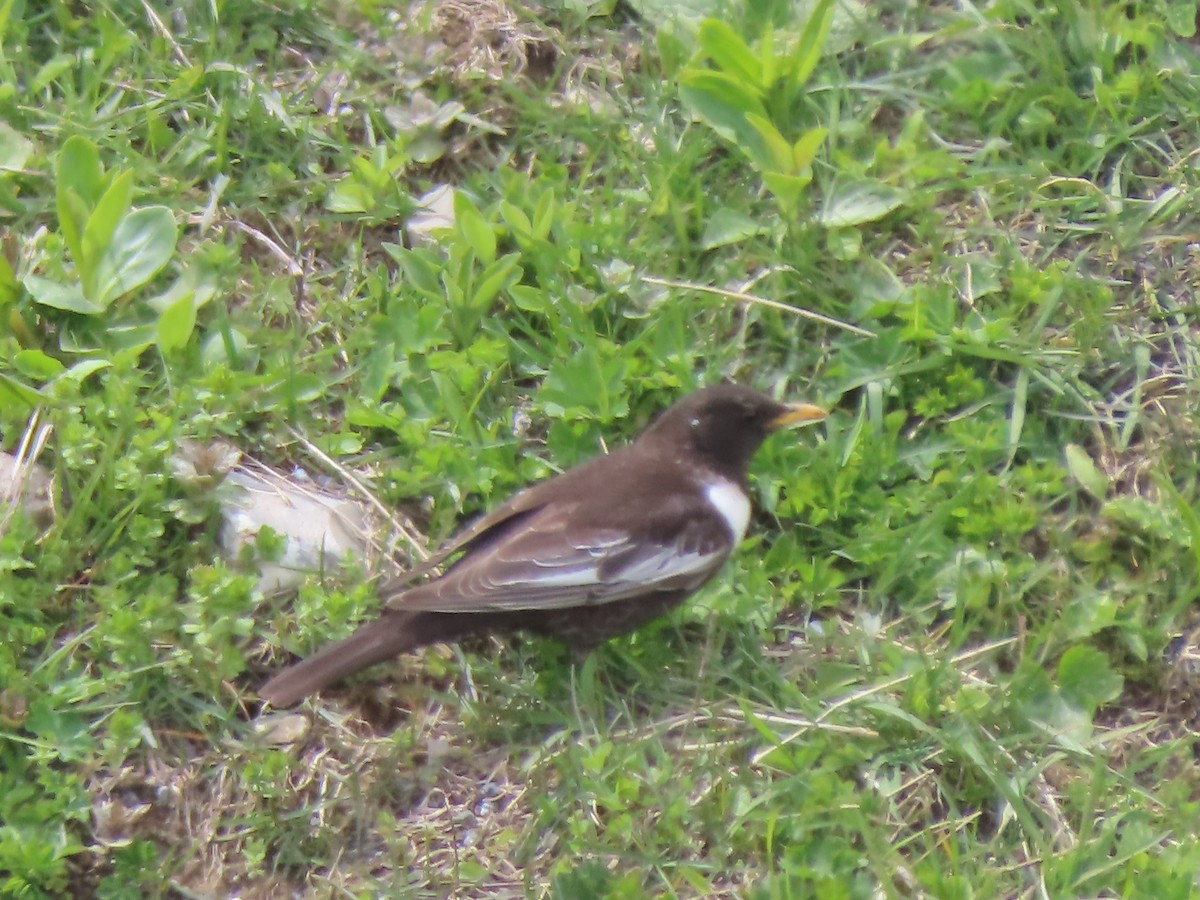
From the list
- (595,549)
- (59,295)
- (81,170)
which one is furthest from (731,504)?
(81,170)

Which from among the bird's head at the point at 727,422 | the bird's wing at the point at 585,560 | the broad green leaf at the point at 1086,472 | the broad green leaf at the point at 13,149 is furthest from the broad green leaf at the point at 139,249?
the broad green leaf at the point at 1086,472

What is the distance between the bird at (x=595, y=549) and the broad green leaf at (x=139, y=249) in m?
1.40

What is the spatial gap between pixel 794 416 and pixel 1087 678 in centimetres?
113

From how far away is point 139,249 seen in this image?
486 centimetres

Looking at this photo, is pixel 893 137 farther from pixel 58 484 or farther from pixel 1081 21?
pixel 58 484

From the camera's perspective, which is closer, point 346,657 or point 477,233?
point 346,657

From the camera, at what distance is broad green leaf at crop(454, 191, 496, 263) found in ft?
16.1

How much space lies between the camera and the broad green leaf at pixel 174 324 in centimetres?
469

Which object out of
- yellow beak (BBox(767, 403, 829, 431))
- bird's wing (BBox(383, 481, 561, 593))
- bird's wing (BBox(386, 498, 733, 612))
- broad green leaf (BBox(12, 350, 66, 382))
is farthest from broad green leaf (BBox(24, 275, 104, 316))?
yellow beak (BBox(767, 403, 829, 431))

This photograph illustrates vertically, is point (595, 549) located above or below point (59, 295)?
below

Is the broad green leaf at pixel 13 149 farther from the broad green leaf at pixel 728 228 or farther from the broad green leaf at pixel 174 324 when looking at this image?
the broad green leaf at pixel 728 228

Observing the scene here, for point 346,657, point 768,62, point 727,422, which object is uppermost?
point 768,62

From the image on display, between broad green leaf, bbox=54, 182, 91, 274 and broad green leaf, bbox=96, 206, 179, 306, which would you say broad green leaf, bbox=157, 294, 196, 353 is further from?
broad green leaf, bbox=54, 182, 91, 274

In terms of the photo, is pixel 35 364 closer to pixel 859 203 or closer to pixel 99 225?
pixel 99 225
